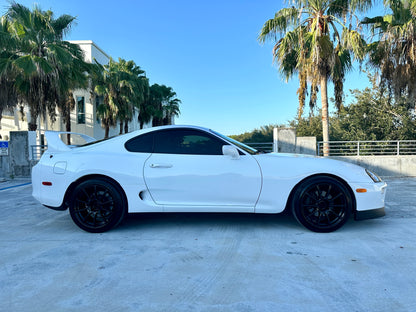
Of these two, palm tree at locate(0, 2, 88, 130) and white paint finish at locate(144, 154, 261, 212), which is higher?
palm tree at locate(0, 2, 88, 130)

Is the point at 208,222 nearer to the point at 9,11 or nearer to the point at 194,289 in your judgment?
the point at 194,289

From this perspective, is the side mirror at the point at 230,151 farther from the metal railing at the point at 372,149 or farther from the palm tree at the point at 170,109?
the palm tree at the point at 170,109

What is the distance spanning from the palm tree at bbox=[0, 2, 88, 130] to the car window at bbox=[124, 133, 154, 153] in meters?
10.7

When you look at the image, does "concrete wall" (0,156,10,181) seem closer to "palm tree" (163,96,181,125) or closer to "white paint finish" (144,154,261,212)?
"white paint finish" (144,154,261,212)

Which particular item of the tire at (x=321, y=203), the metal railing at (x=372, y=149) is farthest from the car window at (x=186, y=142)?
the metal railing at (x=372, y=149)

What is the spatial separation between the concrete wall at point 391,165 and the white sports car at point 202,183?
23.6ft

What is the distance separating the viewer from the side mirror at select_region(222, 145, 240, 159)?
10.5 feet

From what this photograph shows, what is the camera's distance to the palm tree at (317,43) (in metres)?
10.5

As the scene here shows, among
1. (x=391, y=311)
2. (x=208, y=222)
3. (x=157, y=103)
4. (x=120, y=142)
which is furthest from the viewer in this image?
(x=157, y=103)

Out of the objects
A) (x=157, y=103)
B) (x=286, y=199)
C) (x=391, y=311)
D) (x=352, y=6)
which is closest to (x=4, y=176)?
(x=286, y=199)

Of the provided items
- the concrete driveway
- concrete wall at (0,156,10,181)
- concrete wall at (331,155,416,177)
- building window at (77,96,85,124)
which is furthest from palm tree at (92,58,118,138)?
the concrete driveway

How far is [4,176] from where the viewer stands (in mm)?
9250

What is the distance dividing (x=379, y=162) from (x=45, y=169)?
404 inches

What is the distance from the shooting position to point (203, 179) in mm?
3242
